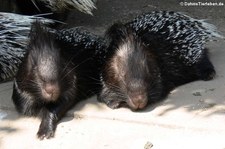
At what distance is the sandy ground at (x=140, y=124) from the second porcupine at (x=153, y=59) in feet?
0.25

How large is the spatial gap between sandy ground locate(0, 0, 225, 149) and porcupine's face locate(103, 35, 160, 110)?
0.29 ft

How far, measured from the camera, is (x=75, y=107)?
115 inches

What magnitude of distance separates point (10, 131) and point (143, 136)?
2.40ft

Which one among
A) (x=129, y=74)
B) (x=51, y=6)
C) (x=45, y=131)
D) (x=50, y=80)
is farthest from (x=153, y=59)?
(x=51, y=6)

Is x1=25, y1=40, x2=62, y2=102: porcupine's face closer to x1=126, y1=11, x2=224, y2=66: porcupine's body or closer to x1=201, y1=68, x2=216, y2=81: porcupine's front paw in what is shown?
x1=126, y1=11, x2=224, y2=66: porcupine's body

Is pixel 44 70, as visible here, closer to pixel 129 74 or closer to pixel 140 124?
pixel 129 74

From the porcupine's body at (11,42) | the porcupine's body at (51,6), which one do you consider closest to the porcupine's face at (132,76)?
the porcupine's body at (11,42)

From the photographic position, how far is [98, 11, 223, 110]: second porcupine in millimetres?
2734

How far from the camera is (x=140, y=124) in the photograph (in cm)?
266

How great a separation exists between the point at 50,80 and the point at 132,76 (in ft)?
1.42

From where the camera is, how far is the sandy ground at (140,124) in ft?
8.15

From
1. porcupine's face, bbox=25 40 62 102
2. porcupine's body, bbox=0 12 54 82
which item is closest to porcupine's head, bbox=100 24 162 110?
porcupine's face, bbox=25 40 62 102

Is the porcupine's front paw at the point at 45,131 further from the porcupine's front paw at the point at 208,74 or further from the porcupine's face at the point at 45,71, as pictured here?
the porcupine's front paw at the point at 208,74

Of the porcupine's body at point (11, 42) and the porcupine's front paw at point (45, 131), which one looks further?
the porcupine's body at point (11, 42)
